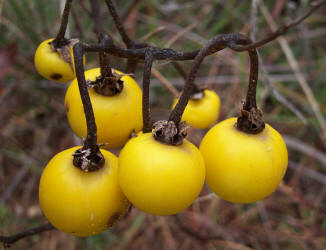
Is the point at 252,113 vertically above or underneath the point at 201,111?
above

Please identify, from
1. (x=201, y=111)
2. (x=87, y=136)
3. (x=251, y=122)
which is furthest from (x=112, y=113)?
(x=201, y=111)

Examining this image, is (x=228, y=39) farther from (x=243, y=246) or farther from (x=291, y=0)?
(x=291, y=0)

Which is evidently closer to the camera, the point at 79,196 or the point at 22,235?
the point at 79,196

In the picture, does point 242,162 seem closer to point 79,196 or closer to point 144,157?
point 144,157

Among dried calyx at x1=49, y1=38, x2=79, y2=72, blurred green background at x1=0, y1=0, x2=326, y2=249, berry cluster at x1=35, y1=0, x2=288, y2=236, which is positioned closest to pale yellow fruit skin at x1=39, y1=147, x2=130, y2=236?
berry cluster at x1=35, y1=0, x2=288, y2=236

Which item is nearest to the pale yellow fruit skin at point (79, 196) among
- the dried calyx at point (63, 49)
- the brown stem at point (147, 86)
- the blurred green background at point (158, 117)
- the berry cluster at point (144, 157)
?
the berry cluster at point (144, 157)

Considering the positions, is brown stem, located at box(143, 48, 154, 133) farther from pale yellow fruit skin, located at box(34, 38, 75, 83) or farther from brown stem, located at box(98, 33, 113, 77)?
pale yellow fruit skin, located at box(34, 38, 75, 83)

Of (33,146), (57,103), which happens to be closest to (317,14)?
(57,103)
